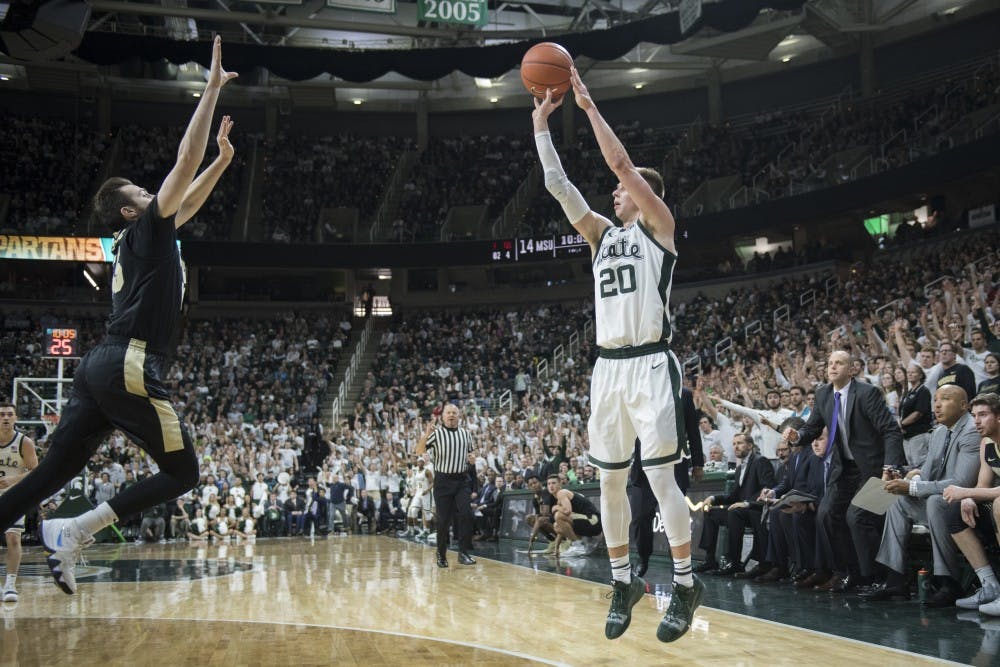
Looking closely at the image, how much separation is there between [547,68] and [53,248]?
26.4 metres

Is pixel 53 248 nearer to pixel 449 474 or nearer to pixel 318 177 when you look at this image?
pixel 318 177

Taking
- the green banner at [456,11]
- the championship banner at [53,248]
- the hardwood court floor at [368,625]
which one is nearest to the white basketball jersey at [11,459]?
the hardwood court floor at [368,625]

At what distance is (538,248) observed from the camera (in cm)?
→ 2978

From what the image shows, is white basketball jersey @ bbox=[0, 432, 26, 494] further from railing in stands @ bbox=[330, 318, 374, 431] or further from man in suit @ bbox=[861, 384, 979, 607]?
railing in stands @ bbox=[330, 318, 374, 431]

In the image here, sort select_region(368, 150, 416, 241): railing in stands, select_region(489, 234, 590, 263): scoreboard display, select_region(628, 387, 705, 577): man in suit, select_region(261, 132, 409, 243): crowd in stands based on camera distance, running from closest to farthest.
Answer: select_region(628, 387, 705, 577): man in suit → select_region(489, 234, 590, 263): scoreboard display → select_region(368, 150, 416, 241): railing in stands → select_region(261, 132, 409, 243): crowd in stands

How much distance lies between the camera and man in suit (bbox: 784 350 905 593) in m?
7.34

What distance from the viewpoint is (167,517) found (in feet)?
63.5

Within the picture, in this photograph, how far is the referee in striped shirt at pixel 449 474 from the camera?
11.6 m

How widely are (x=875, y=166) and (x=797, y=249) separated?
5.77 metres

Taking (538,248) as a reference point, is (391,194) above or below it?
above

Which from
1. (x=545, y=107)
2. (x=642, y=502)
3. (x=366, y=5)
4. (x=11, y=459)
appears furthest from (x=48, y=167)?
(x=545, y=107)

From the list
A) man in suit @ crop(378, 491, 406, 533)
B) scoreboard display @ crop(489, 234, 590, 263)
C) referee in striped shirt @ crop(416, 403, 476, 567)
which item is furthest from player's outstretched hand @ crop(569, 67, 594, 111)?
scoreboard display @ crop(489, 234, 590, 263)

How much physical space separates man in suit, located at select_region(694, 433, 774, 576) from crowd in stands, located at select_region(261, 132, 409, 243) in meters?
24.9

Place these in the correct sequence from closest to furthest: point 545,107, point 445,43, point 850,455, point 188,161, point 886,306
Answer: point 188,161 < point 545,107 < point 850,455 < point 886,306 < point 445,43
